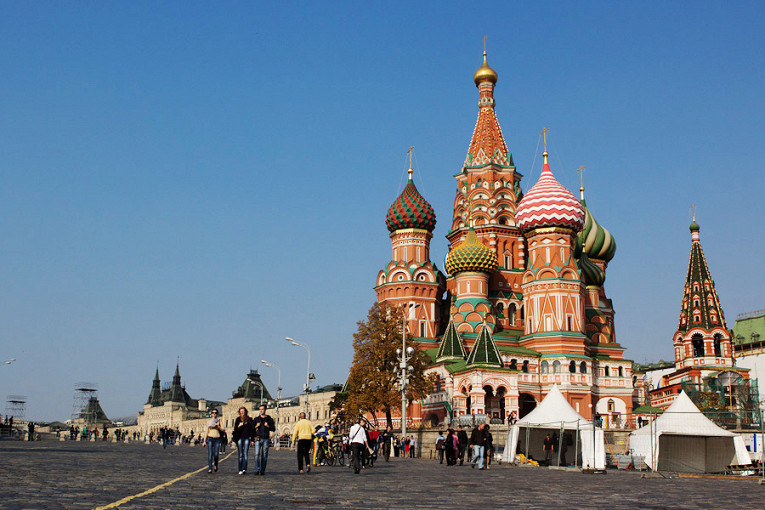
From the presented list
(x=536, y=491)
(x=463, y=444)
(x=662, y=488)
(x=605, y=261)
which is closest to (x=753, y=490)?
(x=662, y=488)

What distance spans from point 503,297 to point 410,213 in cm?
1003

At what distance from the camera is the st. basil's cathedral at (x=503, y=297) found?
2152 inches

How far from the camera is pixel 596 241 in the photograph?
233 ft

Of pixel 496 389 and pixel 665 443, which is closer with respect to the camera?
pixel 665 443

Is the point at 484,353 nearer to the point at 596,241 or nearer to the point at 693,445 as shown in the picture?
the point at 596,241

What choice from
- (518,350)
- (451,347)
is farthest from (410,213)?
(518,350)

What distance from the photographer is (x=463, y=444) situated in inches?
973

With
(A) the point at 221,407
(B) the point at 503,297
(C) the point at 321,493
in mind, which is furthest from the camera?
(A) the point at 221,407

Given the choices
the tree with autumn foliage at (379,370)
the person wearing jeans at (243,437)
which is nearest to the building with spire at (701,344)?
the tree with autumn foliage at (379,370)

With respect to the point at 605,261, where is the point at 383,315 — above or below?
below

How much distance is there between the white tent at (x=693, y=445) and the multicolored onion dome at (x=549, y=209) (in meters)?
35.1

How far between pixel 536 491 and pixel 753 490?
4.82m

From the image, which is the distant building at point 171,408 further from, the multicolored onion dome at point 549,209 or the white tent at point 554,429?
the white tent at point 554,429

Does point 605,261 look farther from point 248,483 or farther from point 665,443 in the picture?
point 248,483
